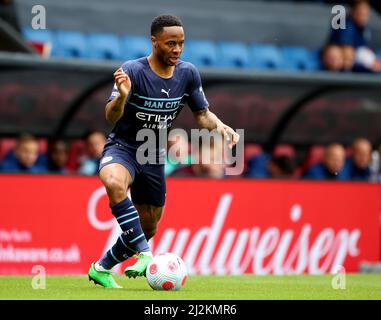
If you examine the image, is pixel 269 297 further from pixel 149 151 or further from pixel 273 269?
pixel 273 269

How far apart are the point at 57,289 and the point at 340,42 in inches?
383

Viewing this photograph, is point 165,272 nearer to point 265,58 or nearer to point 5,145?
point 5,145

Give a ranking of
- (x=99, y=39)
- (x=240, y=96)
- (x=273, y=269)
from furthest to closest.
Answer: (x=99, y=39) → (x=240, y=96) → (x=273, y=269)

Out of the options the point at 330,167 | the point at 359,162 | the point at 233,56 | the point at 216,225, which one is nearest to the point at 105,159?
the point at 216,225

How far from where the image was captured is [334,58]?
17188mm

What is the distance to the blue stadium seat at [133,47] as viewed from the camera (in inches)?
661

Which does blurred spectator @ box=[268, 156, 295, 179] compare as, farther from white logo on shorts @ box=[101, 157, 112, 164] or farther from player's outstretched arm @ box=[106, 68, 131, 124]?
player's outstretched arm @ box=[106, 68, 131, 124]

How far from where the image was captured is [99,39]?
17.2 meters

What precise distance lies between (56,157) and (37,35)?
354 cm

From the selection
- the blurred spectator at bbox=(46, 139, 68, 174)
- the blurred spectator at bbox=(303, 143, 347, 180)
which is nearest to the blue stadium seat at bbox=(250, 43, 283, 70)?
the blurred spectator at bbox=(303, 143, 347, 180)

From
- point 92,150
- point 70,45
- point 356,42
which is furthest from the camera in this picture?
point 356,42

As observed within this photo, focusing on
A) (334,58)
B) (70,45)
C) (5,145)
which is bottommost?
(5,145)

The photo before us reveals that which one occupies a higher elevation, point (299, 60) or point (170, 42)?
point (299, 60)

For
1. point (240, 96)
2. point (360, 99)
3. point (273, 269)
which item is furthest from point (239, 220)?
point (360, 99)
